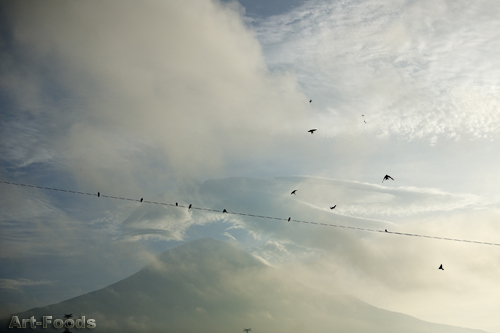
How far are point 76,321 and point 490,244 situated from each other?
54.6 m

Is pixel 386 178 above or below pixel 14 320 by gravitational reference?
above

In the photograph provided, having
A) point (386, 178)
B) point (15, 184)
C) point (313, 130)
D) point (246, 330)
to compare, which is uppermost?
point (313, 130)

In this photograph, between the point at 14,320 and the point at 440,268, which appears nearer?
the point at 440,268

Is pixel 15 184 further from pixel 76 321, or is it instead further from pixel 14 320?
pixel 76 321

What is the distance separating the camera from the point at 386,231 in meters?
30.7

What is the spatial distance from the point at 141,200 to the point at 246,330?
104m

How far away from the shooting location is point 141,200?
2933 centimetres

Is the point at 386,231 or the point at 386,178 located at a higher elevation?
the point at 386,178

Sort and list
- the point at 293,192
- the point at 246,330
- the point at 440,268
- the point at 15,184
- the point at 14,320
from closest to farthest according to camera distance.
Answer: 1. the point at 15,184
2. the point at 440,268
3. the point at 293,192
4. the point at 14,320
5. the point at 246,330

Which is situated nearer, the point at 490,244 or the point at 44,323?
the point at 490,244

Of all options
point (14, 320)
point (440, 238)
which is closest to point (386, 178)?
point (440, 238)

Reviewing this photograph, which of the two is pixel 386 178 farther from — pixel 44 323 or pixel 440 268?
pixel 44 323

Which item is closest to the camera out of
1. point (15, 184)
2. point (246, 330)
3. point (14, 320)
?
point (15, 184)

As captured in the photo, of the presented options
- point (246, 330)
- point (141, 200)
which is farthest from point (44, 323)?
point (246, 330)
